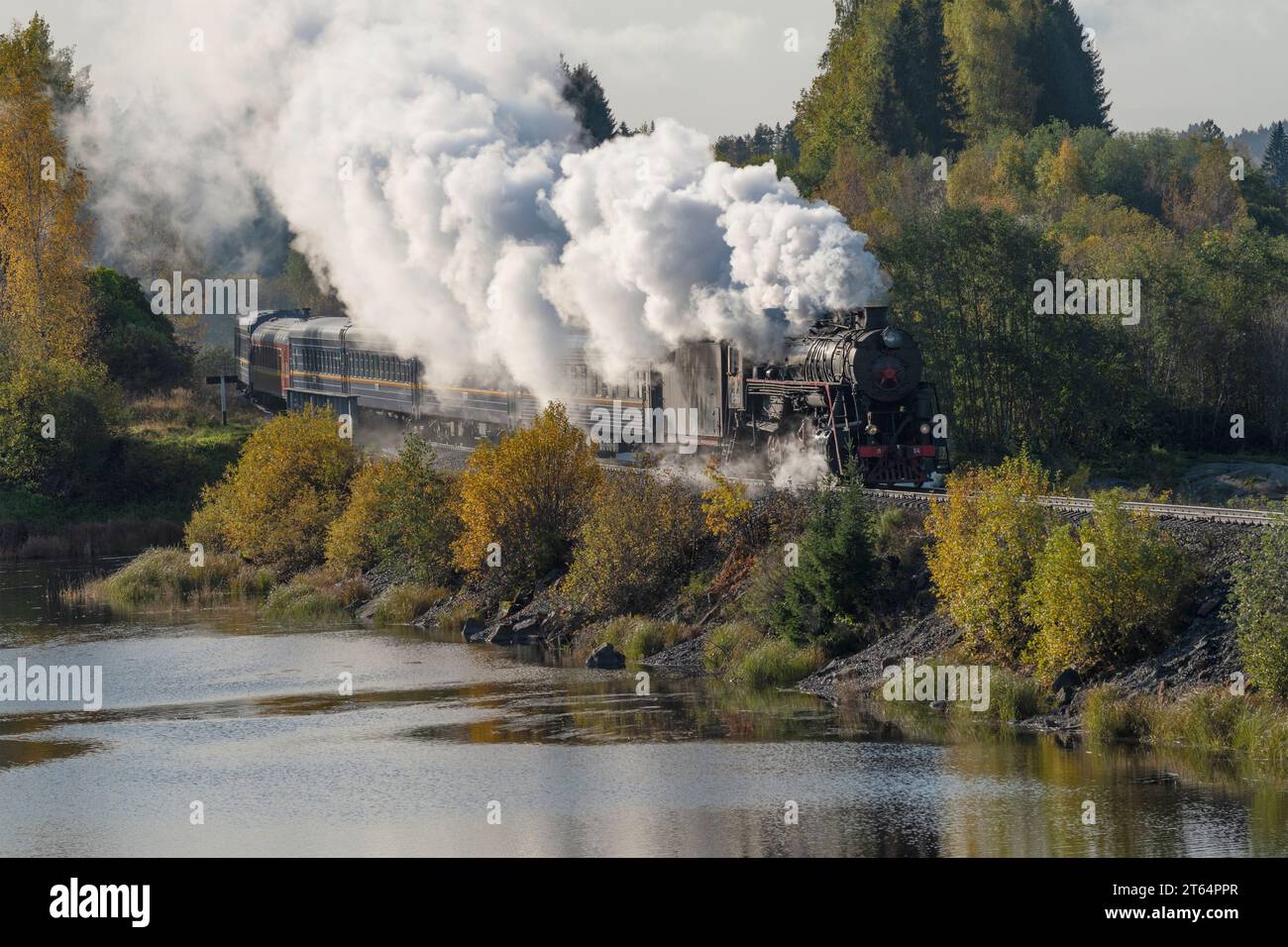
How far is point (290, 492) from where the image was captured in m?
61.6

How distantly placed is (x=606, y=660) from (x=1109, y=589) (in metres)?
13.9

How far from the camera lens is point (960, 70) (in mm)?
117625

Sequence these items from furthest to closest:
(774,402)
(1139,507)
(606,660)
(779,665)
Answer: (774,402), (606,660), (779,665), (1139,507)

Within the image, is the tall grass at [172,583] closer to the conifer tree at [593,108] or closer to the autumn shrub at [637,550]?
the autumn shrub at [637,550]

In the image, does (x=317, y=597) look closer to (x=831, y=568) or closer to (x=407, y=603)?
(x=407, y=603)

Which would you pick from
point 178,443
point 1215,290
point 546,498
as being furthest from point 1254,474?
point 178,443

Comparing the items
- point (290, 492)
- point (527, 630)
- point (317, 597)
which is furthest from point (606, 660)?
Answer: point (290, 492)

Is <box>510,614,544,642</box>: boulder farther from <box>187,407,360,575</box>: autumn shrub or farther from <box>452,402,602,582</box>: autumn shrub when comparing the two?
<box>187,407,360,575</box>: autumn shrub

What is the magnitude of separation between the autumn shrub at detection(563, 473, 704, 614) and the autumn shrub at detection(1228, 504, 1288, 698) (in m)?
17.7

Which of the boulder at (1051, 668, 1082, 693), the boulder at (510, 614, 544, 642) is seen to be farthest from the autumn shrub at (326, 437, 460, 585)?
the boulder at (1051, 668, 1082, 693)

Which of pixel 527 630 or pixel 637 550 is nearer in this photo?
pixel 637 550

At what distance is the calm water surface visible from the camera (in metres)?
26.5

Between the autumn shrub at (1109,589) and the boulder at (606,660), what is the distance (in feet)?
39.8
